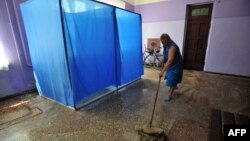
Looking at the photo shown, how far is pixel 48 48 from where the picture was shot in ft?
7.80

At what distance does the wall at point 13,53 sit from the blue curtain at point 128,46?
7.07 ft

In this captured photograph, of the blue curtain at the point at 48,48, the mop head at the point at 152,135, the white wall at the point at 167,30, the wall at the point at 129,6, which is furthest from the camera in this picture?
the wall at the point at 129,6

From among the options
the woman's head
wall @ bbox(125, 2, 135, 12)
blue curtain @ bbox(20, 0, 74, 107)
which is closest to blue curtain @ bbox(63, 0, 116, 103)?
blue curtain @ bbox(20, 0, 74, 107)

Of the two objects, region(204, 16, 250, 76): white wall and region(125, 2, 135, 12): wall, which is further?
region(125, 2, 135, 12): wall

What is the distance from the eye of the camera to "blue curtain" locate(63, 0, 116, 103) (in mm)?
2175

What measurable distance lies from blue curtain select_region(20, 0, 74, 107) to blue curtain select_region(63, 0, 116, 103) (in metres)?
0.13

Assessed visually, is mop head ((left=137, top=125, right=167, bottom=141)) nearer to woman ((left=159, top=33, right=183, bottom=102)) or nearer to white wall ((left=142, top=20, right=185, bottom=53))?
woman ((left=159, top=33, right=183, bottom=102))

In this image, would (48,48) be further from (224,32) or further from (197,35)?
(224,32)

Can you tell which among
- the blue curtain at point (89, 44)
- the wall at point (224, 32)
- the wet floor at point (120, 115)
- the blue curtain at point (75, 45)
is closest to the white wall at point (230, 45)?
the wall at point (224, 32)

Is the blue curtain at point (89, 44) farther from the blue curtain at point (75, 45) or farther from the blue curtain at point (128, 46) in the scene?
the blue curtain at point (128, 46)

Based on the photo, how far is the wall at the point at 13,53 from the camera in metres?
2.72

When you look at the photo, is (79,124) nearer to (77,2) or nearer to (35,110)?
(35,110)

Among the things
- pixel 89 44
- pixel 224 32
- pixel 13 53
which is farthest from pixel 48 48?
pixel 224 32

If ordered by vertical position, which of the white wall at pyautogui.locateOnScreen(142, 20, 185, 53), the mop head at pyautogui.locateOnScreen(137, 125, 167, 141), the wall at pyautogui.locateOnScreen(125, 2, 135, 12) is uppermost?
the wall at pyautogui.locateOnScreen(125, 2, 135, 12)
